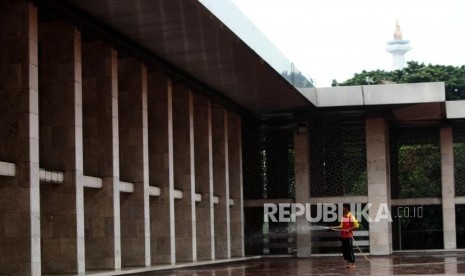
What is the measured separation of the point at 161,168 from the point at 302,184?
32.7 feet

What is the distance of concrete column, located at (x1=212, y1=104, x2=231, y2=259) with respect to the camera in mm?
32594

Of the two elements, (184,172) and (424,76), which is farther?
(424,76)

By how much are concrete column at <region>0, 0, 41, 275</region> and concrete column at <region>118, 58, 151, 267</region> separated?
696cm

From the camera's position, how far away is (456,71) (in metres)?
60.5

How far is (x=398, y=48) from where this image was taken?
502 ft

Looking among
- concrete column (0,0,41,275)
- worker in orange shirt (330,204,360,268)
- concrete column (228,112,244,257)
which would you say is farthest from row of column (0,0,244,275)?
worker in orange shirt (330,204,360,268)

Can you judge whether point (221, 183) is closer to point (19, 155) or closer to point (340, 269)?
point (340, 269)

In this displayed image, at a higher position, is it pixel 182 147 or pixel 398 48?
pixel 398 48

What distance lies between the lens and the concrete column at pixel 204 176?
30.4 metres

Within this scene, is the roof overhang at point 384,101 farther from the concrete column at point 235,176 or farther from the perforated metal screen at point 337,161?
the concrete column at point 235,176

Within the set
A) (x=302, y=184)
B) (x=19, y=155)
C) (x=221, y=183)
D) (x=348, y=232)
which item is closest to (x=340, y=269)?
(x=348, y=232)

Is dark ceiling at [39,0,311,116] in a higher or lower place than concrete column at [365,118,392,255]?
higher

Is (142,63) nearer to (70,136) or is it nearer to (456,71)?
(70,136)

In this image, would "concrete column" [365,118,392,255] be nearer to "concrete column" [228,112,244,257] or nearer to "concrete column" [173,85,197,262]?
"concrete column" [228,112,244,257]
